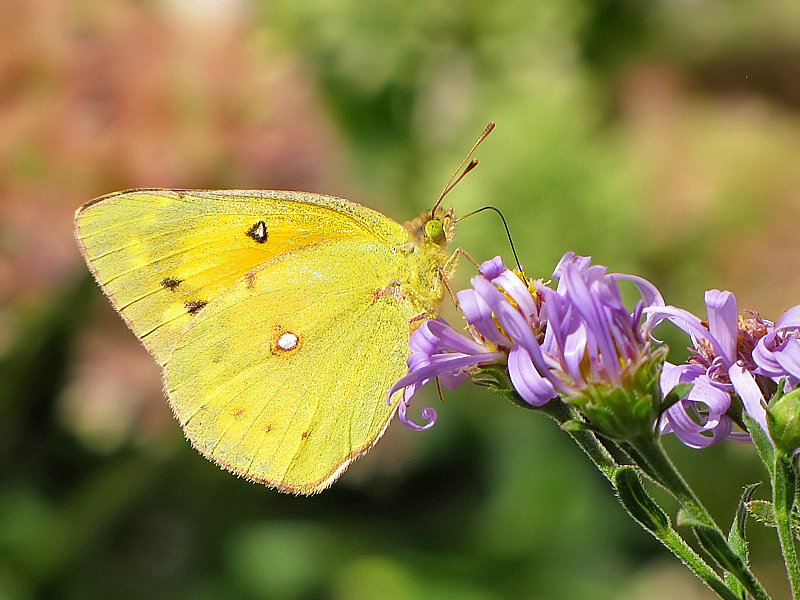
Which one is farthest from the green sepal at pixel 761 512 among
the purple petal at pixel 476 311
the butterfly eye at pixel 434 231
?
the butterfly eye at pixel 434 231

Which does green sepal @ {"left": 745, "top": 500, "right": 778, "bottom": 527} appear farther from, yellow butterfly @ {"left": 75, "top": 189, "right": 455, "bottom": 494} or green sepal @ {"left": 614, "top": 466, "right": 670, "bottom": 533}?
yellow butterfly @ {"left": 75, "top": 189, "right": 455, "bottom": 494}

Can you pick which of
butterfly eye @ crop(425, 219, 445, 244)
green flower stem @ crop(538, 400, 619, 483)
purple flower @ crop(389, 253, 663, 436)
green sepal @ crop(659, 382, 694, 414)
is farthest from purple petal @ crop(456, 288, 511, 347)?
butterfly eye @ crop(425, 219, 445, 244)

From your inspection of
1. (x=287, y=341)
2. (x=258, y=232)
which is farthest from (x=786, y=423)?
(x=258, y=232)

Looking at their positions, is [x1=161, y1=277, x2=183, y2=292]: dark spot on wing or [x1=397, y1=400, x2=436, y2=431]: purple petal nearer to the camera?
[x1=397, y1=400, x2=436, y2=431]: purple petal

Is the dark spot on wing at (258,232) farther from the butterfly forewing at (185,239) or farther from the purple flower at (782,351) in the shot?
the purple flower at (782,351)

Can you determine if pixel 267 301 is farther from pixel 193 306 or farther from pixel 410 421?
pixel 410 421

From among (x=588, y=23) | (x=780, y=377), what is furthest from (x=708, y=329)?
(x=588, y=23)

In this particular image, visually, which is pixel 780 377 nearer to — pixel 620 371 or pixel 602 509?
pixel 620 371
